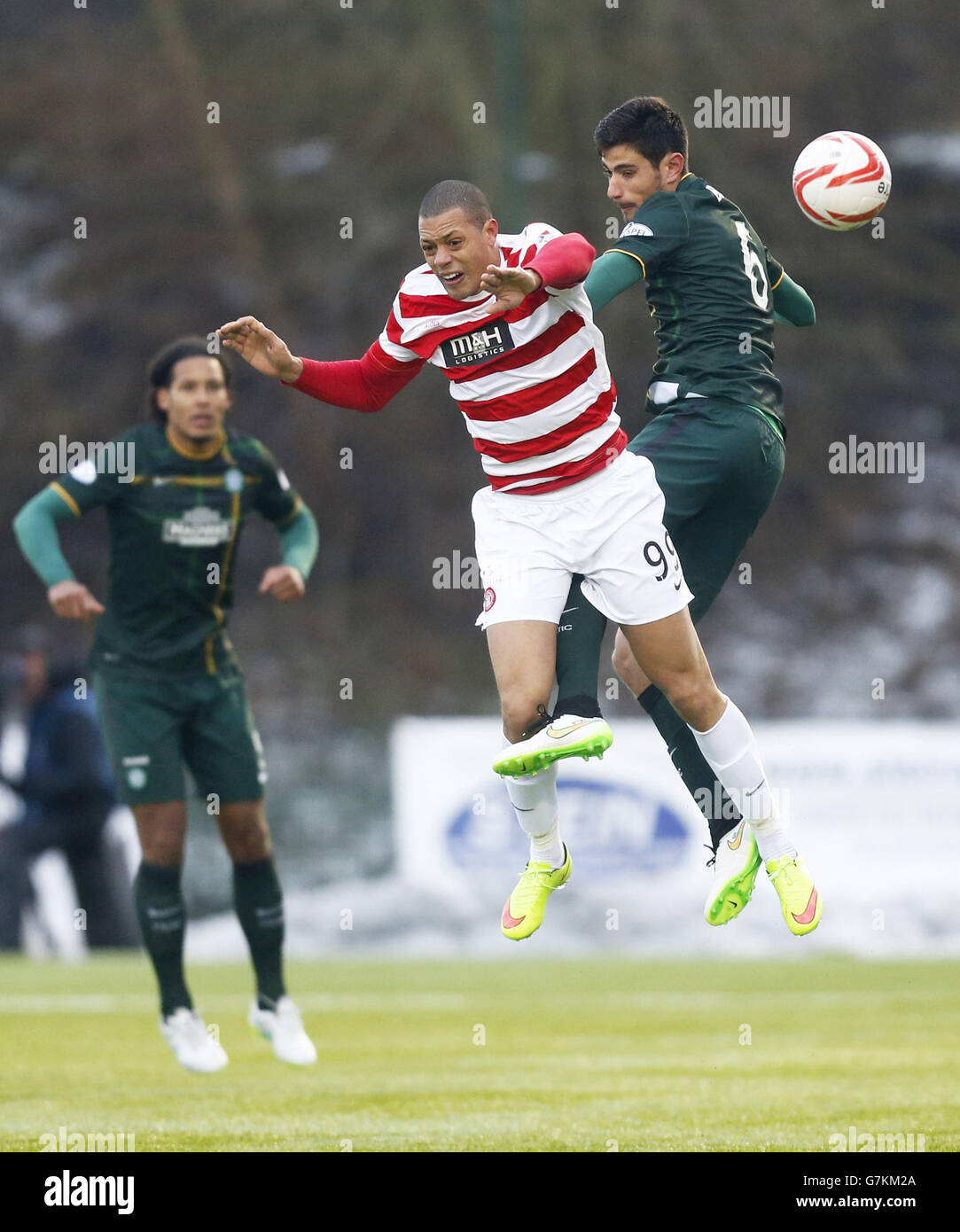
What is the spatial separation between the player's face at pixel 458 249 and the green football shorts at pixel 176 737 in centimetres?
294

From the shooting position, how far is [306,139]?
2412cm

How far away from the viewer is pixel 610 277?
5.91 meters

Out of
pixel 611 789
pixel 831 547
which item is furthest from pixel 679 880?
pixel 831 547

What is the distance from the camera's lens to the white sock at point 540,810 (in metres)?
6.35

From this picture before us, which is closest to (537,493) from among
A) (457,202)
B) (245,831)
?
(457,202)

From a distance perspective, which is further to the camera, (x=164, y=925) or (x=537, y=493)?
(x=164, y=925)

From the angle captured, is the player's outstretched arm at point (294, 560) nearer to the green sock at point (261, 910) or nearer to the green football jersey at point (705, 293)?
the green sock at point (261, 910)

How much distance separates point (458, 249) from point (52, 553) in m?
2.96

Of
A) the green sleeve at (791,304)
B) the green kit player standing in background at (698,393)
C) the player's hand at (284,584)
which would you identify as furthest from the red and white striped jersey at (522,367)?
the player's hand at (284,584)

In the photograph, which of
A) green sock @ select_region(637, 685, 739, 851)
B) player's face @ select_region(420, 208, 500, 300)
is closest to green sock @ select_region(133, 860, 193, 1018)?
green sock @ select_region(637, 685, 739, 851)

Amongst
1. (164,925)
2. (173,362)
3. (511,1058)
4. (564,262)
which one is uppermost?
(173,362)

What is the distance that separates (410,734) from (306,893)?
151cm

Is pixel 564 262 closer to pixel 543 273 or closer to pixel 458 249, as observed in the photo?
pixel 543 273
